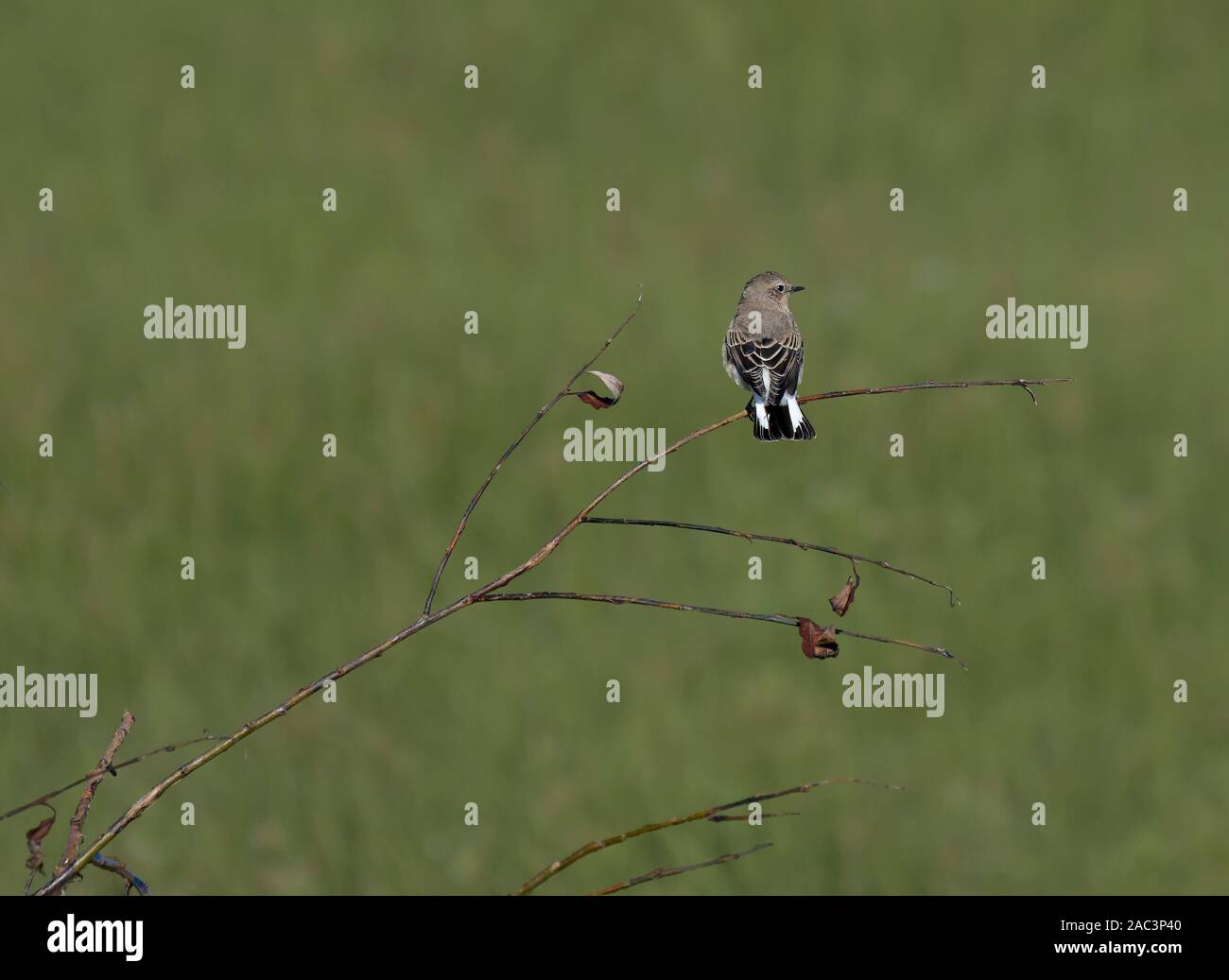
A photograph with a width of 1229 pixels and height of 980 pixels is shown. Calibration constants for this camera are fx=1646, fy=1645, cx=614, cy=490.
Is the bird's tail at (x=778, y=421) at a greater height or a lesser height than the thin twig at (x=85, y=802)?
greater

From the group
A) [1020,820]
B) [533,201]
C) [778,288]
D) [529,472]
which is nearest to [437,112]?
[533,201]

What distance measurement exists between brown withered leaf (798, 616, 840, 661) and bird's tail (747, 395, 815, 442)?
1.47m

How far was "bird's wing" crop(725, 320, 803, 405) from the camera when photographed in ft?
16.2

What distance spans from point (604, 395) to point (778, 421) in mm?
1920

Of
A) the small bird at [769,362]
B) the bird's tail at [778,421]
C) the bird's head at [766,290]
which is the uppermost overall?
the bird's head at [766,290]

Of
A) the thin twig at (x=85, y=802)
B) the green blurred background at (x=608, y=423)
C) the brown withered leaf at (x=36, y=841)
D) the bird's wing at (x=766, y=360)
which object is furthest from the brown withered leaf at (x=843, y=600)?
the green blurred background at (x=608, y=423)

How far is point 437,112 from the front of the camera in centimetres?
2358

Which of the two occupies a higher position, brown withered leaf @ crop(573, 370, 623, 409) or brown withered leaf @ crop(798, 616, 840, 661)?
brown withered leaf @ crop(573, 370, 623, 409)

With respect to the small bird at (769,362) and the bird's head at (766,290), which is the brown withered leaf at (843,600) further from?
the bird's head at (766,290)

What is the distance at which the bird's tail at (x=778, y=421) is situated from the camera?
13.3ft

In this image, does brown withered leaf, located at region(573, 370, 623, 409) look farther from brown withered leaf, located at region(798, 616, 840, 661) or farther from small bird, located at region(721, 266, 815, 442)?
small bird, located at region(721, 266, 815, 442)

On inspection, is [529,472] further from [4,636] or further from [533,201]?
[533,201]

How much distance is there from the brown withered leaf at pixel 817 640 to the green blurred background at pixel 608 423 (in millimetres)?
9017

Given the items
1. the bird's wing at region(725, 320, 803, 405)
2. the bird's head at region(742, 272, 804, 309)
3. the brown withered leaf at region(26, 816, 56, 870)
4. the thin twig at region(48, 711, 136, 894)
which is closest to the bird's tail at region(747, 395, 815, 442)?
the bird's wing at region(725, 320, 803, 405)
